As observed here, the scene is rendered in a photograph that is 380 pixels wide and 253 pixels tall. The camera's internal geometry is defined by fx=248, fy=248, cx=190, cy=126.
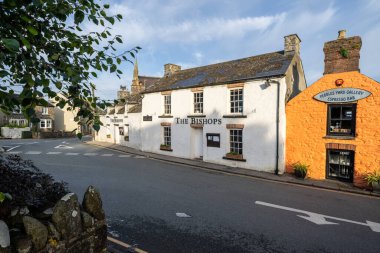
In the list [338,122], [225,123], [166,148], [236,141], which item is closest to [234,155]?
[236,141]

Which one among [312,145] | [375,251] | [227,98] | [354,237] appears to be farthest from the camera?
[227,98]

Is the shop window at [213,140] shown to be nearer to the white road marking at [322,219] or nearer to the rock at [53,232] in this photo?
the white road marking at [322,219]

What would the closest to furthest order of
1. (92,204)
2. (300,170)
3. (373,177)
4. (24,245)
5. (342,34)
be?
(24,245) < (92,204) < (373,177) < (300,170) < (342,34)

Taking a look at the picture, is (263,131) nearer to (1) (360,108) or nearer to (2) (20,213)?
(1) (360,108)

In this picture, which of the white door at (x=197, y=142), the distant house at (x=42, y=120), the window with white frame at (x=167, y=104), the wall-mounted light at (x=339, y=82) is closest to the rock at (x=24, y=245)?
the wall-mounted light at (x=339, y=82)

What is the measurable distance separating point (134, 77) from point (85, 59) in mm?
42032

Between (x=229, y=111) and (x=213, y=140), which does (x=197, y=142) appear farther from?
(x=229, y=111)

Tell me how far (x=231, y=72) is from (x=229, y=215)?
12799 mm

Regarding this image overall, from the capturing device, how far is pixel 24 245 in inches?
130

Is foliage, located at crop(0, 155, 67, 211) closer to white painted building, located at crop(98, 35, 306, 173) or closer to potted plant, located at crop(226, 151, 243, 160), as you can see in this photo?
white painted building, located at crop(98, 35, 306, 173)

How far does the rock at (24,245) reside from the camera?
326cm

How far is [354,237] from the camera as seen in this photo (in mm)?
6801

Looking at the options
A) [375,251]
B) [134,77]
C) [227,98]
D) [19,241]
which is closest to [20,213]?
[19,241]

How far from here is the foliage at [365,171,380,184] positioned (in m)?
11.5
